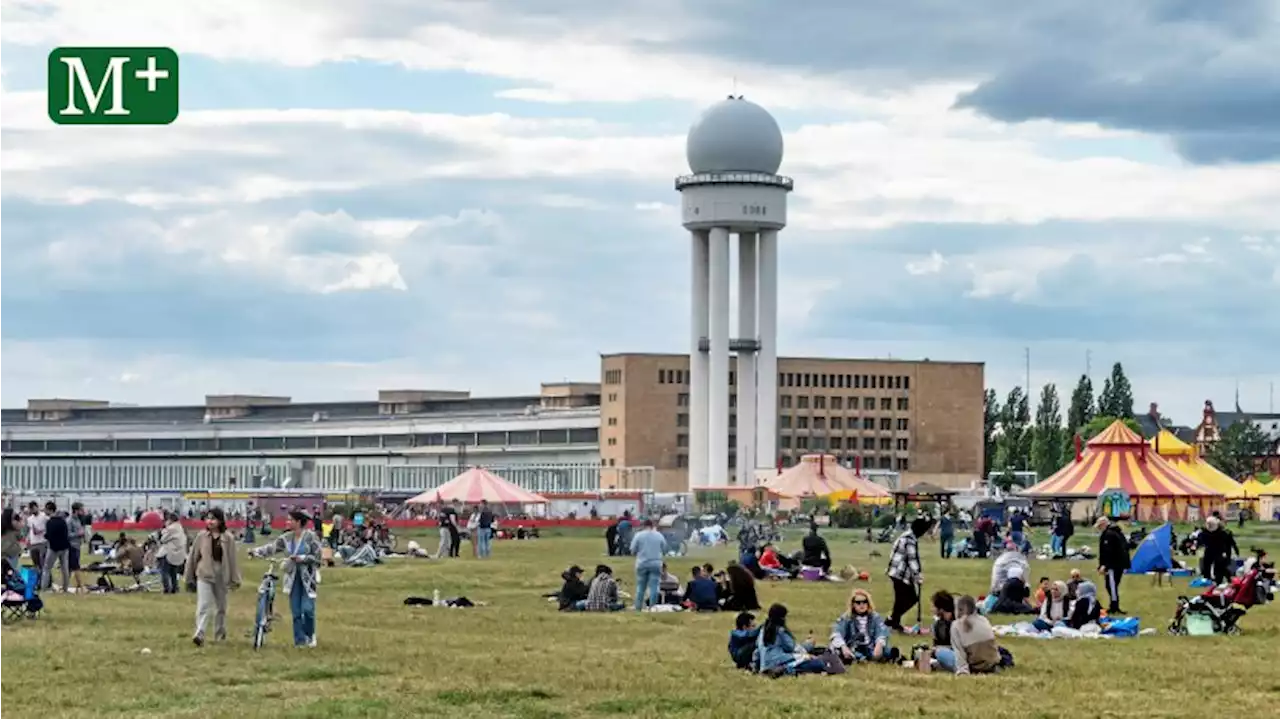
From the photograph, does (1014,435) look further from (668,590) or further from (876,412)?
(668,590)

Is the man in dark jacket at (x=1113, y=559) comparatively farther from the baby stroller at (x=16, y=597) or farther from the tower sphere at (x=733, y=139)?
the tower sphere at (x=733, y=139)

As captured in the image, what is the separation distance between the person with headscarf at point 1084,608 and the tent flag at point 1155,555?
572 inches

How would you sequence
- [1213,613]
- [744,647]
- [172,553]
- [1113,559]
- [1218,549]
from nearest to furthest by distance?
[744,647]
[1213,613]
[1113,559]
[172,553]
[1218,549]

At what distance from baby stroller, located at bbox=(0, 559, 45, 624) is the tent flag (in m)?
24.1

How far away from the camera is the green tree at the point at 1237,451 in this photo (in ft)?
566

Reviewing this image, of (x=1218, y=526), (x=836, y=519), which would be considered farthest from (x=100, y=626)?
(x=836, y=519)

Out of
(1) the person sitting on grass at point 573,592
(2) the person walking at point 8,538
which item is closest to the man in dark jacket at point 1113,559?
(1) the person sitting on grass at point 573,592

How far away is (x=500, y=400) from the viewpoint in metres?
187

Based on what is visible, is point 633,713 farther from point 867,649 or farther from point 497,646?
point 497,646

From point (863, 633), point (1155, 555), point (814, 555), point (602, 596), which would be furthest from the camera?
point (814, 555)

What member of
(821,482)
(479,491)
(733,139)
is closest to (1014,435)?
(733,139)

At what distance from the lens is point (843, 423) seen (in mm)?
172500

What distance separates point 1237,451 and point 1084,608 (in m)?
147

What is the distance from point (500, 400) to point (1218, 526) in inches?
5800
